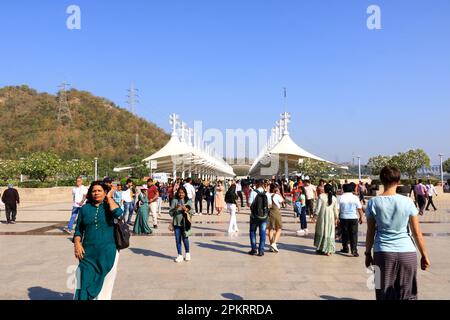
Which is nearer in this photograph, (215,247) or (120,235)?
(120,235)

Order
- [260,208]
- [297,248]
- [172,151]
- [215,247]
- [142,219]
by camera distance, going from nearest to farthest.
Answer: [260,208] → [297,248] → [215,247] → [142,219] → [172,151]

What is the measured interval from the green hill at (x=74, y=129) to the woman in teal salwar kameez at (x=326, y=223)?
188 ft

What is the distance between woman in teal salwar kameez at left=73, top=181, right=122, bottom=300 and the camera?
3936 millimetres

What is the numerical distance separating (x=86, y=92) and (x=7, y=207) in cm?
10641

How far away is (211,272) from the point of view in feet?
20.5

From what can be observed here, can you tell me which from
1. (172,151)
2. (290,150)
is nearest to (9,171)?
(172,151)

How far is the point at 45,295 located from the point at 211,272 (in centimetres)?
236

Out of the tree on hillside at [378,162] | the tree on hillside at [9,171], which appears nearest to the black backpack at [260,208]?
the tree on hillside at [9,171]

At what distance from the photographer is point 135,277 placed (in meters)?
5.90

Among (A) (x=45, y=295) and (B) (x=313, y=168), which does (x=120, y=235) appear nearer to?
(A) (x=45, y=295)

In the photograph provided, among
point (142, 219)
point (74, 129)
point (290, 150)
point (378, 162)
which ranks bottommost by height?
point (142, 219)

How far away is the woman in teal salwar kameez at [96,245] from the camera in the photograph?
3.94 metres
